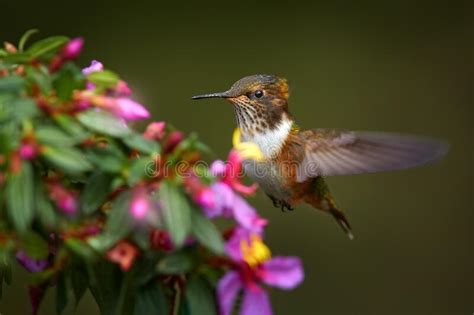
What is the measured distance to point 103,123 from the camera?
1.11 m

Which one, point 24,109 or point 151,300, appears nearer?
point 24,109

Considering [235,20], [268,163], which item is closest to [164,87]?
[235,20]

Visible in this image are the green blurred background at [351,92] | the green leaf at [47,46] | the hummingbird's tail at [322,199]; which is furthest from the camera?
the green blurred background at [351,92]

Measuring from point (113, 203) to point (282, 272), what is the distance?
278mm

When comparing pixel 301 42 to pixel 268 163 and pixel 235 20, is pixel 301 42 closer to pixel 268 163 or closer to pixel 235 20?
pixel 235 20

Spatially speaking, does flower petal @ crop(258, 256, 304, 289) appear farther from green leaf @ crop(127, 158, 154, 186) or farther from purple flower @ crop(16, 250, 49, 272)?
purple flower @ crop(16, 250, 49, 272)

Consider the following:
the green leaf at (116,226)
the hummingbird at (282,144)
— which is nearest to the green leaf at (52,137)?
the green leaf at (116,226)

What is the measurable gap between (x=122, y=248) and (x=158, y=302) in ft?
0.45

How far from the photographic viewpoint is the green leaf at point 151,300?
115cm

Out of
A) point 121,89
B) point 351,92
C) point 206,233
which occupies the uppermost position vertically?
point 121,89

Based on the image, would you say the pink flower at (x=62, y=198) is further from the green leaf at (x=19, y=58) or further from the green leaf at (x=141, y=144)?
the green leaf at (x=19, y=58)

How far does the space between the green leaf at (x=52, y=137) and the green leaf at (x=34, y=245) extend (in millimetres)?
144

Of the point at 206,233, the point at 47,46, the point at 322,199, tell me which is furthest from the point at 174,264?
the point at 322,199

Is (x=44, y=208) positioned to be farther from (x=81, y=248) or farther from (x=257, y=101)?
(x=257, y=101)
